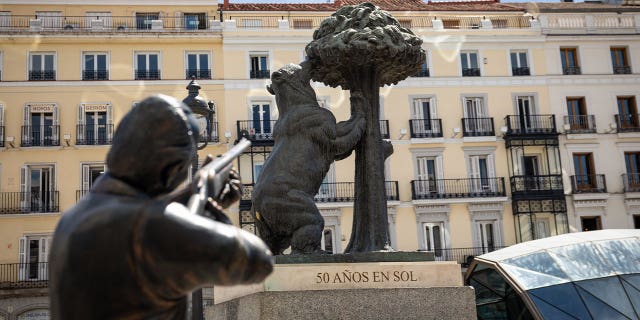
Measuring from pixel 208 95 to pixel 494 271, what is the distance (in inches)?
841

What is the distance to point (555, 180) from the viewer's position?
40281 mm

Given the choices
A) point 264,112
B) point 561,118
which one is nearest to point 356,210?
point 264,112

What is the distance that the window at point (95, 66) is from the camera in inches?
1549

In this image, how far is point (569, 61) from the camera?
42.3 metres

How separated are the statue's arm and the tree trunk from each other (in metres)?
6.25

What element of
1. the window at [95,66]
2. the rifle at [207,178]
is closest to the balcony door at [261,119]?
the window at [95,66]

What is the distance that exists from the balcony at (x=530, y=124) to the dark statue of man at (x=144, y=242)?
1542 inches

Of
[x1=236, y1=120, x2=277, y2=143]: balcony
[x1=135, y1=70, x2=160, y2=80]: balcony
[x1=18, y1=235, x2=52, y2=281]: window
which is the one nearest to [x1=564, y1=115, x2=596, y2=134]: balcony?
[x1=236, y1=120, x2=277, y2=143]: balcony

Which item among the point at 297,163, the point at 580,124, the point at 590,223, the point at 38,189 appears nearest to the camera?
the point at 297,163

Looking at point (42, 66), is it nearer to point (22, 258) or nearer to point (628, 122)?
point (22, 258)

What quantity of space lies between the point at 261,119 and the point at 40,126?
10.8 meters

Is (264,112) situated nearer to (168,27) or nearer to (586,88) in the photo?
(168,27)

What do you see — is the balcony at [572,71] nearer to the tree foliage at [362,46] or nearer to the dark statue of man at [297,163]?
the tree foliage at [362,46]

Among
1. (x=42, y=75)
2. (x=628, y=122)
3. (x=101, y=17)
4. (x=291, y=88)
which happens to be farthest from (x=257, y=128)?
(x=291, y=88)
